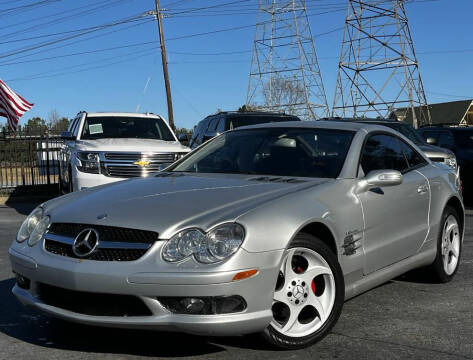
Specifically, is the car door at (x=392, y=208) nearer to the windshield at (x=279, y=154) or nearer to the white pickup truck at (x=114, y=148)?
the windshield at (x=279, y=154)

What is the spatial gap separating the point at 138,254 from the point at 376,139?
2611mm

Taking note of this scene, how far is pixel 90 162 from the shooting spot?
1070 centimetres

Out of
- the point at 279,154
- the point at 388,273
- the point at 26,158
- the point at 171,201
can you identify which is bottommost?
the point at 26,158

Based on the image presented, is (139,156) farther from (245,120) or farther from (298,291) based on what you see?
(298,291)

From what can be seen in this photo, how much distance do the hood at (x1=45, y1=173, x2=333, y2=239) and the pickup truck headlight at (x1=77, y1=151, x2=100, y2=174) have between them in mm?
5880

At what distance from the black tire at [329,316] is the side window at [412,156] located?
195cm

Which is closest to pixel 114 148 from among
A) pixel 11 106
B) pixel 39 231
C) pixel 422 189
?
pixel 422 189

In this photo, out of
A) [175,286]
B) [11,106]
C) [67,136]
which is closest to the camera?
[175,286]

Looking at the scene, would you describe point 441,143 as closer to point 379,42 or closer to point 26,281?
point 26,281

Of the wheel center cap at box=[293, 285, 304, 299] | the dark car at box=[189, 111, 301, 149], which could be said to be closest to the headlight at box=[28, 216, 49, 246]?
the wheel center cap at box=[293, 285, 304, 299]

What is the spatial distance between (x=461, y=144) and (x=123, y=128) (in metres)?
7.02

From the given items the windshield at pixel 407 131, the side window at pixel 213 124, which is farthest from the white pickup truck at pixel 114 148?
the windshield at pixel 407 131

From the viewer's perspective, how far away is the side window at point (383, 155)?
17.2 feet

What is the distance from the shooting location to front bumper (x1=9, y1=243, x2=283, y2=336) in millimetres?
3543
